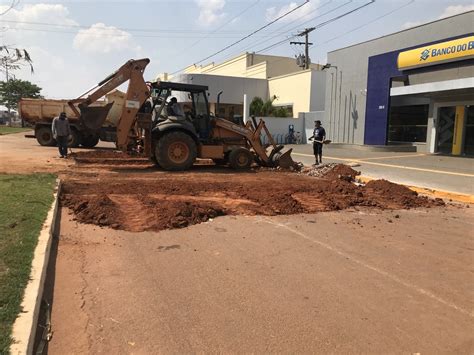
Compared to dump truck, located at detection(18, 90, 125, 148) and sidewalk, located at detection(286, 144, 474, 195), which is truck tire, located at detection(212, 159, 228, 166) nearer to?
sidewalk, located at detection(286, 144, 474, 195)

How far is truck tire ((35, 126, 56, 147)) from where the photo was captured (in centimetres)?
2397

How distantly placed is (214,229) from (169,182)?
14.9 ft

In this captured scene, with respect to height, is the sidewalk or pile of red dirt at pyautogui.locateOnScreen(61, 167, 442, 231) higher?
pile of red dirt at pyautogui.locateOnScreen(61, 167, 442, 231)

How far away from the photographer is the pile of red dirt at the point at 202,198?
312 inches

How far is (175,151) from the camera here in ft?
46.7

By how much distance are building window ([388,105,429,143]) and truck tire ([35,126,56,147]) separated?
2011 cm

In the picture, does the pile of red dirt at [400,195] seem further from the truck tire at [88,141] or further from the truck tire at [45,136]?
the truck tire at [45,136]

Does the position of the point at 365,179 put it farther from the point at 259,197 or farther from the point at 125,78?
the point at 125,78

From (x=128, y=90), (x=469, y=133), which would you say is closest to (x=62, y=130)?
(x=128, y=90)

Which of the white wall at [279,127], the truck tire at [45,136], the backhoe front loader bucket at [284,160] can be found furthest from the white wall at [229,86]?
the backhoe front loader bucket at [284,160]

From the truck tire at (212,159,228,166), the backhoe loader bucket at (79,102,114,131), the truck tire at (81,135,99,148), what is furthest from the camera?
the truck tire at (81,135,99,148)

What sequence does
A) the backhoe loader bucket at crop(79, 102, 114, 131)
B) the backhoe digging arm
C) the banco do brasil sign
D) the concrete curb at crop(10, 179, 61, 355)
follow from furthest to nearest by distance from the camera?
the banco do brasil sign → the backhoe loader bucket at crop(79, 102, 114, 131) → the backhoe digging arm → the concrete curb at crop(10, 179, 61, 355)

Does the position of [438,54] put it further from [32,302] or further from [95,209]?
[32,302]

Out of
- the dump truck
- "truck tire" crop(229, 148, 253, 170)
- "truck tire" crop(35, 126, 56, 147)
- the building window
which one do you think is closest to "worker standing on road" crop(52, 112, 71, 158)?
the dump truck
